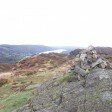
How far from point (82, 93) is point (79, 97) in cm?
42

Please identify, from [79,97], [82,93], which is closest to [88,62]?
[82,93]

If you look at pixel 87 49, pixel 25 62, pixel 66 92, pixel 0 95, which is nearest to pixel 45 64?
pixel 25 62

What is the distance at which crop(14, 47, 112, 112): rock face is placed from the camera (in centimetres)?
2419

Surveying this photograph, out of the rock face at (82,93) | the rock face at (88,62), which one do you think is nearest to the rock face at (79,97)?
the rock face at (82,93)

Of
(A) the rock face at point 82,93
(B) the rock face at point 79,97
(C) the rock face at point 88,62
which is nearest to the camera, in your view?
(B) the rock face at point 79,97

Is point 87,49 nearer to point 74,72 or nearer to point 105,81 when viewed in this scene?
point 74,72

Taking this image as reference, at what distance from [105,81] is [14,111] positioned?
7508 millimetres

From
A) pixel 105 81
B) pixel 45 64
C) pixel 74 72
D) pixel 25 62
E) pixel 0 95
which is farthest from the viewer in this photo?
pixel 25 62

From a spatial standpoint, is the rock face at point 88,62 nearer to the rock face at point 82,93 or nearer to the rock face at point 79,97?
the rock face at point 82,93

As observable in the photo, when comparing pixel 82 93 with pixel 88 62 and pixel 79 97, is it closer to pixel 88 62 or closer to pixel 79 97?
pixel 79 97

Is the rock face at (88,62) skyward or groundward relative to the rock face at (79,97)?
skyward

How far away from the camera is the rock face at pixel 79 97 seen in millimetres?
24062

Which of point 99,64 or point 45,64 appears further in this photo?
point 45,64

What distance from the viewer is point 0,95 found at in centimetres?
3962
